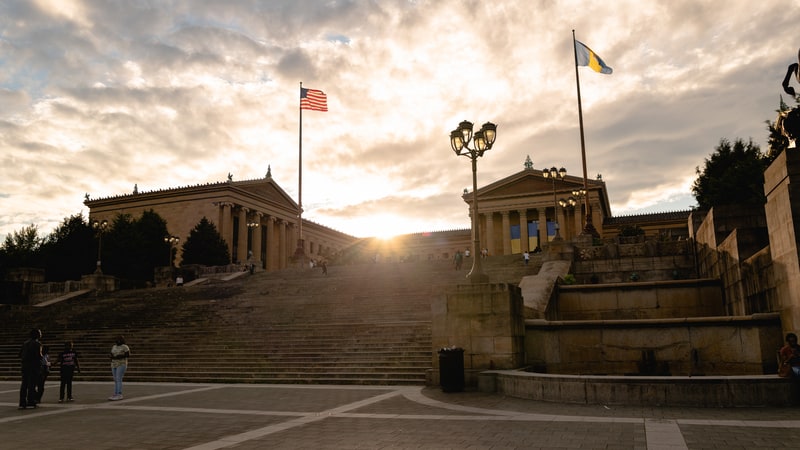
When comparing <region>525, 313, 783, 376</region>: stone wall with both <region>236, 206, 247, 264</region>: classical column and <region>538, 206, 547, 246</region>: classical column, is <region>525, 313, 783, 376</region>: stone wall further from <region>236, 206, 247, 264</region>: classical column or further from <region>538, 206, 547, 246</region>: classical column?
<region>236, 206, 247, 264</region>: classical column

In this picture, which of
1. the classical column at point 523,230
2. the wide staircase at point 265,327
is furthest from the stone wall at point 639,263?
the classical column at point 523,230

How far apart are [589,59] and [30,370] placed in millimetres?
33364

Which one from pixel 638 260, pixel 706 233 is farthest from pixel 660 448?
pixel 638 260

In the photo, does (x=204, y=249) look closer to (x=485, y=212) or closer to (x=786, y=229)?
(x=485, y=212)

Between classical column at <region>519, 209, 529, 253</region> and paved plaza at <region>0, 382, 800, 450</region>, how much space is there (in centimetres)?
6048

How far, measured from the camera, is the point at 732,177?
40.6m

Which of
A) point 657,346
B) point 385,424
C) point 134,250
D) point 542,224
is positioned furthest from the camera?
point 542,224

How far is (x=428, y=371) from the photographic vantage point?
14.1 m

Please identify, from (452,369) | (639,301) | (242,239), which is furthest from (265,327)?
(242,239)

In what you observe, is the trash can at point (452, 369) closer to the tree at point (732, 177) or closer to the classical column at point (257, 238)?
the tree at point (732, 177)

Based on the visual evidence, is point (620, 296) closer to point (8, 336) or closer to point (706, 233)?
point (706, 233)

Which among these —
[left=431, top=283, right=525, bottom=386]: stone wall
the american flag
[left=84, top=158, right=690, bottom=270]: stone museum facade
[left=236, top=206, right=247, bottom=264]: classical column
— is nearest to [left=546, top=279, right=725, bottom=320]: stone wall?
[left=431, top=283, right=525, bottom=386]: stone wall

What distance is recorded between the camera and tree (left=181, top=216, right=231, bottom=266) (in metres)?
57.2

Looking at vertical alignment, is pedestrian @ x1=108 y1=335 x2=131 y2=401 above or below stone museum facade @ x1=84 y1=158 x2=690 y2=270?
below
